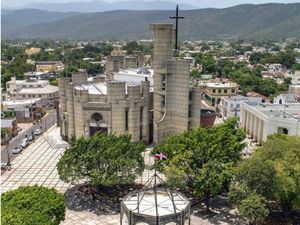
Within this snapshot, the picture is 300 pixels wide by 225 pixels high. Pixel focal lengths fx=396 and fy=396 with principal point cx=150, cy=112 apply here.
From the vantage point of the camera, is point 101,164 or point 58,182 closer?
point 101,164

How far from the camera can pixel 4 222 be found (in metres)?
28.5

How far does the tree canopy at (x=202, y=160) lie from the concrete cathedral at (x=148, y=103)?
1621 centimetres

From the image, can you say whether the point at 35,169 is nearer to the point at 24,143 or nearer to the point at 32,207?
the point at 24,143

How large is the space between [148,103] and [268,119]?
19970 millimetres

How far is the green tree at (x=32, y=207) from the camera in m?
29.6

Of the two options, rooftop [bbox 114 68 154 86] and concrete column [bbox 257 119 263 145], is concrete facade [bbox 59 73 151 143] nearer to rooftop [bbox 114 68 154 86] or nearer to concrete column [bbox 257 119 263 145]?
rooftop [bbox 114 68 154 86]

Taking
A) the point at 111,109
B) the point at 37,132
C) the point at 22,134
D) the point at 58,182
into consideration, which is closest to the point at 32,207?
the point at 58,182

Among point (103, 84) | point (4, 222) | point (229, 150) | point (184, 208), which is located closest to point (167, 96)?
point (103, 84)

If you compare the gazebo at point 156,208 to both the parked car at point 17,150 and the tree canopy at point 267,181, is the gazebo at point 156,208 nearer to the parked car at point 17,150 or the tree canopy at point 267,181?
the tree canopy at point 267,181

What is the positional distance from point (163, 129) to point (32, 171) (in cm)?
2090

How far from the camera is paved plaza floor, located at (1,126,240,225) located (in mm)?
40531

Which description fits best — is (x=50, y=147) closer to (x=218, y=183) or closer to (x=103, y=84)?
(x=103, y=84)

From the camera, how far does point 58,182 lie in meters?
51.2

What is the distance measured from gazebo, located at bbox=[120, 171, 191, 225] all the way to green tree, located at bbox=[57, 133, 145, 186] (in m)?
6.76
